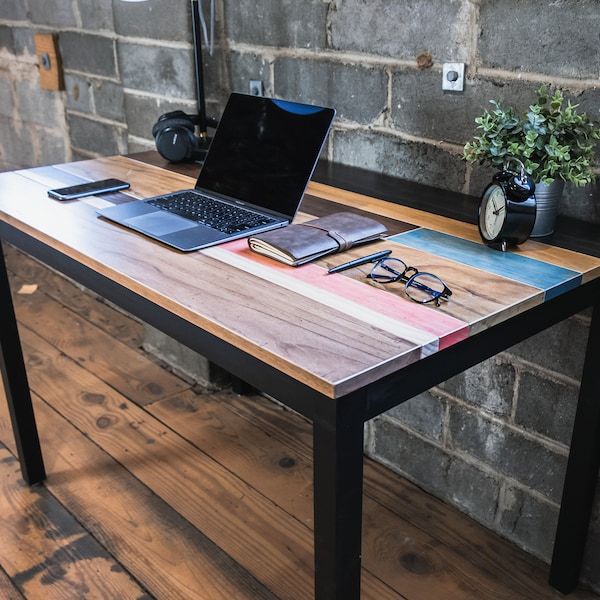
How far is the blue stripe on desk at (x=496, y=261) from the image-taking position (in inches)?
47.2

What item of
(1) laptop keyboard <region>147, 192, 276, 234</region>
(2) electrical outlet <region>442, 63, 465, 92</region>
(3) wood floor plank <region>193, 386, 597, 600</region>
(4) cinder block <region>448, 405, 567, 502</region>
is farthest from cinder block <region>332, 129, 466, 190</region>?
(3) wood floor plank <region>193, 386, 597, 600</region>

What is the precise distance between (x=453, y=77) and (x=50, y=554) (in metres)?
1.47

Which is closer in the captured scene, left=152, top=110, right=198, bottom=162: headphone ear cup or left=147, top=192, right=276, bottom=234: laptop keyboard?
left=147, top=192, right=276, bottom=234: laptop keyboard

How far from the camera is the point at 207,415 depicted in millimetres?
2330

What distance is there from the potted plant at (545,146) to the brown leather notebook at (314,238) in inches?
9.4

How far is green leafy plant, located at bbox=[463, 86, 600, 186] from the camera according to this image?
129 centimetres

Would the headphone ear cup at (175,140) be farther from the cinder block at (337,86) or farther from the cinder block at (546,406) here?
the cinder block at (546,406)

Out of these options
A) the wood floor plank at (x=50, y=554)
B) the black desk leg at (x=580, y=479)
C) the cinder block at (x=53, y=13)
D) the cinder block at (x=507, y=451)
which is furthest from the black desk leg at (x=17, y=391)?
the cinder block at (x=53, y=13)

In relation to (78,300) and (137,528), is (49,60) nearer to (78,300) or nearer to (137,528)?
(78,300)

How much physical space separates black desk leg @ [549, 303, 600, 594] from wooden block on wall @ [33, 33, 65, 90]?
2.50 metres

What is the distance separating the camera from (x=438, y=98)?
168cm

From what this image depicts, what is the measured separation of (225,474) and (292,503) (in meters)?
0.23

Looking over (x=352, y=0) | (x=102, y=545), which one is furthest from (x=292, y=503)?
(x=352, y=0)

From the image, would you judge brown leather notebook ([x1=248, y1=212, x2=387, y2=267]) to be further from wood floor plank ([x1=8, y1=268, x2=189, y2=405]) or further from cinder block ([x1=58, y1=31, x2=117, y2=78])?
cinder block ([x1=58, y1=31, x2=117, y2=78])
